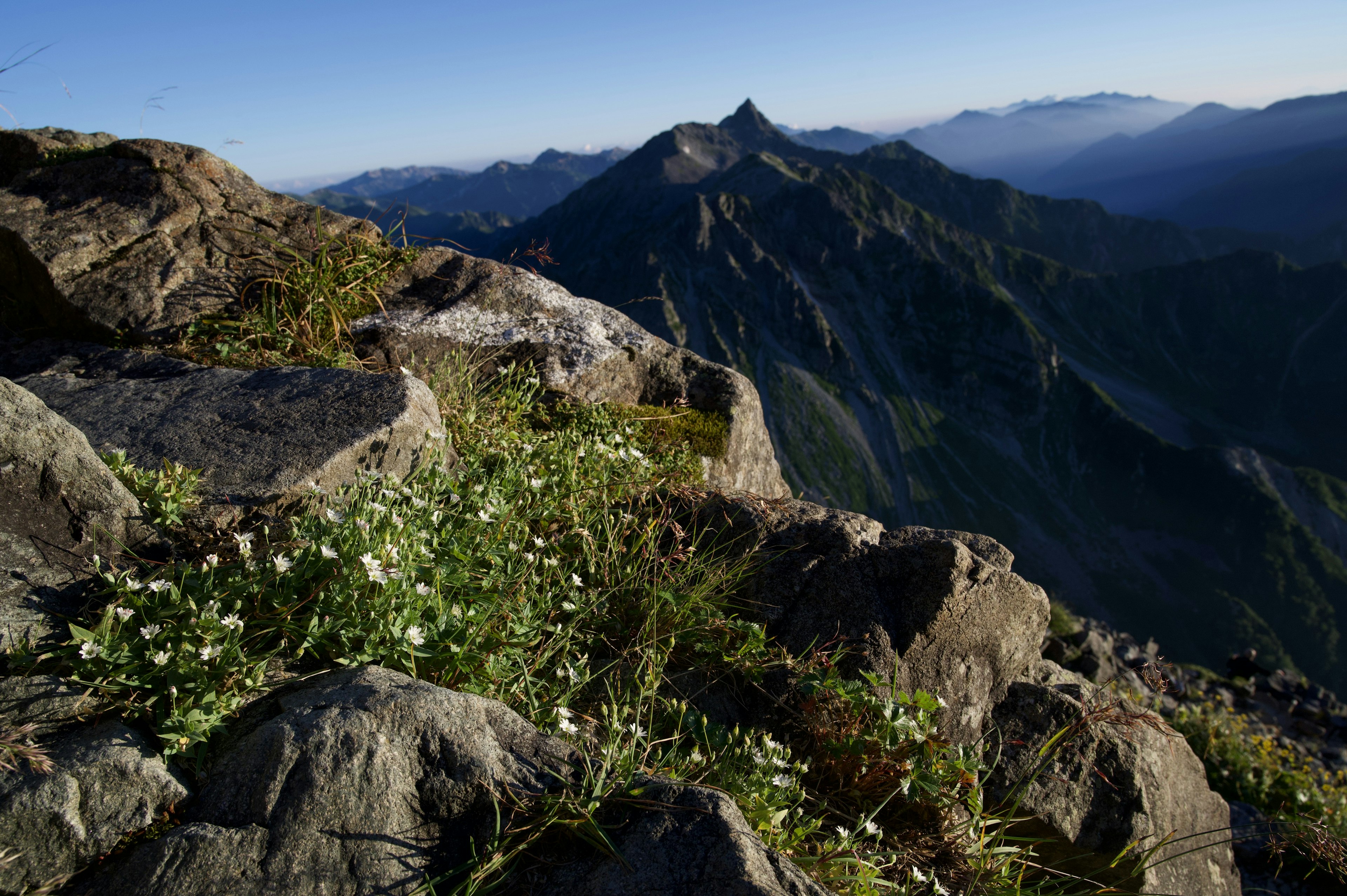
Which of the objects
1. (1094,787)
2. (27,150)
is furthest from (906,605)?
(27,150)

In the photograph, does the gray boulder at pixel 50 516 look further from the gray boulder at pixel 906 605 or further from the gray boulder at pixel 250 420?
the gray boulder at pixel 906 605

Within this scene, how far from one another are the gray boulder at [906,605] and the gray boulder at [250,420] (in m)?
2.61

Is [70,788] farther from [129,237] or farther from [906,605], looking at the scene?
[129,237]

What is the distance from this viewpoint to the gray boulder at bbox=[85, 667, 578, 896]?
2227mm

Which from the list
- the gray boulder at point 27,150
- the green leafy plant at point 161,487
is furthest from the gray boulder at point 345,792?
the gray boulder at point 27,150

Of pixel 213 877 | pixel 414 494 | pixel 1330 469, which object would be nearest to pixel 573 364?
pixel 414 494

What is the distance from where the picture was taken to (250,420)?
4.51m

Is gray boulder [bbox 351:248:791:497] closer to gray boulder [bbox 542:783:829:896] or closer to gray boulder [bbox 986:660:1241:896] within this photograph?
gray boulder [bbox 986:660:1241:896]

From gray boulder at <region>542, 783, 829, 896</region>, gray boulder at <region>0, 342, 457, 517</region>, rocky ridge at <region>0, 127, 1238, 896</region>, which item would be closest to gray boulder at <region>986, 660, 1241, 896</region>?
rocky ridge at <region>0, 127, 1238, 896</region>

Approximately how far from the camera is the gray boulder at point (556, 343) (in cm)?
713

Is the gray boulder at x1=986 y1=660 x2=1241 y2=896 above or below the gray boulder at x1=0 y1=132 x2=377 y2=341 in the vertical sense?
below

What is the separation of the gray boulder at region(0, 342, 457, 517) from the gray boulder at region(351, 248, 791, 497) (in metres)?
1.79

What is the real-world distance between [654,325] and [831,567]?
167m

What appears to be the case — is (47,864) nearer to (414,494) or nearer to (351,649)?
(351,649)
